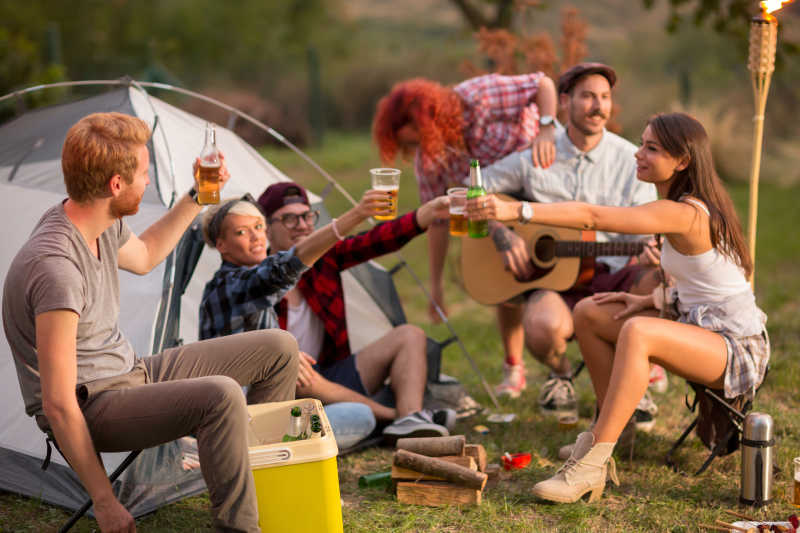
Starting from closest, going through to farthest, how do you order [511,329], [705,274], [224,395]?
[224,395] < [705,274] < [511,329]

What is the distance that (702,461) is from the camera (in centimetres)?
371

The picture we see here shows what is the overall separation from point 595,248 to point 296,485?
2.30 metres

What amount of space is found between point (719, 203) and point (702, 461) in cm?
117

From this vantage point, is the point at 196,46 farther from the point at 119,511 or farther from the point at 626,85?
the point at 119,511

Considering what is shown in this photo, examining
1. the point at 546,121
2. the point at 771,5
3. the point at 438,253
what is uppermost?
the point at 771,5

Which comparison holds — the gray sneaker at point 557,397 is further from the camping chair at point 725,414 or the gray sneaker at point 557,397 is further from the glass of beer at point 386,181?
the glass of beer at point 386,181

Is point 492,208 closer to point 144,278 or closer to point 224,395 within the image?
point 224,395

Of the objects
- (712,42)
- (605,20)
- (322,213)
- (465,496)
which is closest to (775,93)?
(712,42)

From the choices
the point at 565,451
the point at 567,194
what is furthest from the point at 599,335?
the point at 567,194

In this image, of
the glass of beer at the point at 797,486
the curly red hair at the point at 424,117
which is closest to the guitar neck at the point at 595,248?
the curly red hair at the point at 424,117

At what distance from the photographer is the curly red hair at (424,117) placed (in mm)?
4727

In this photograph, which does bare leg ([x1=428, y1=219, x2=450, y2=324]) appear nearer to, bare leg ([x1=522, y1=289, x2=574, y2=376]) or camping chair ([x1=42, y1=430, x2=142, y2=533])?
bare leg ([x1=522, y1=289, x2=574, y2=376])

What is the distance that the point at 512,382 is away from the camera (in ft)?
15.5

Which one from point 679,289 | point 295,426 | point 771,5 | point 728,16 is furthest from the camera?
point 728,16
